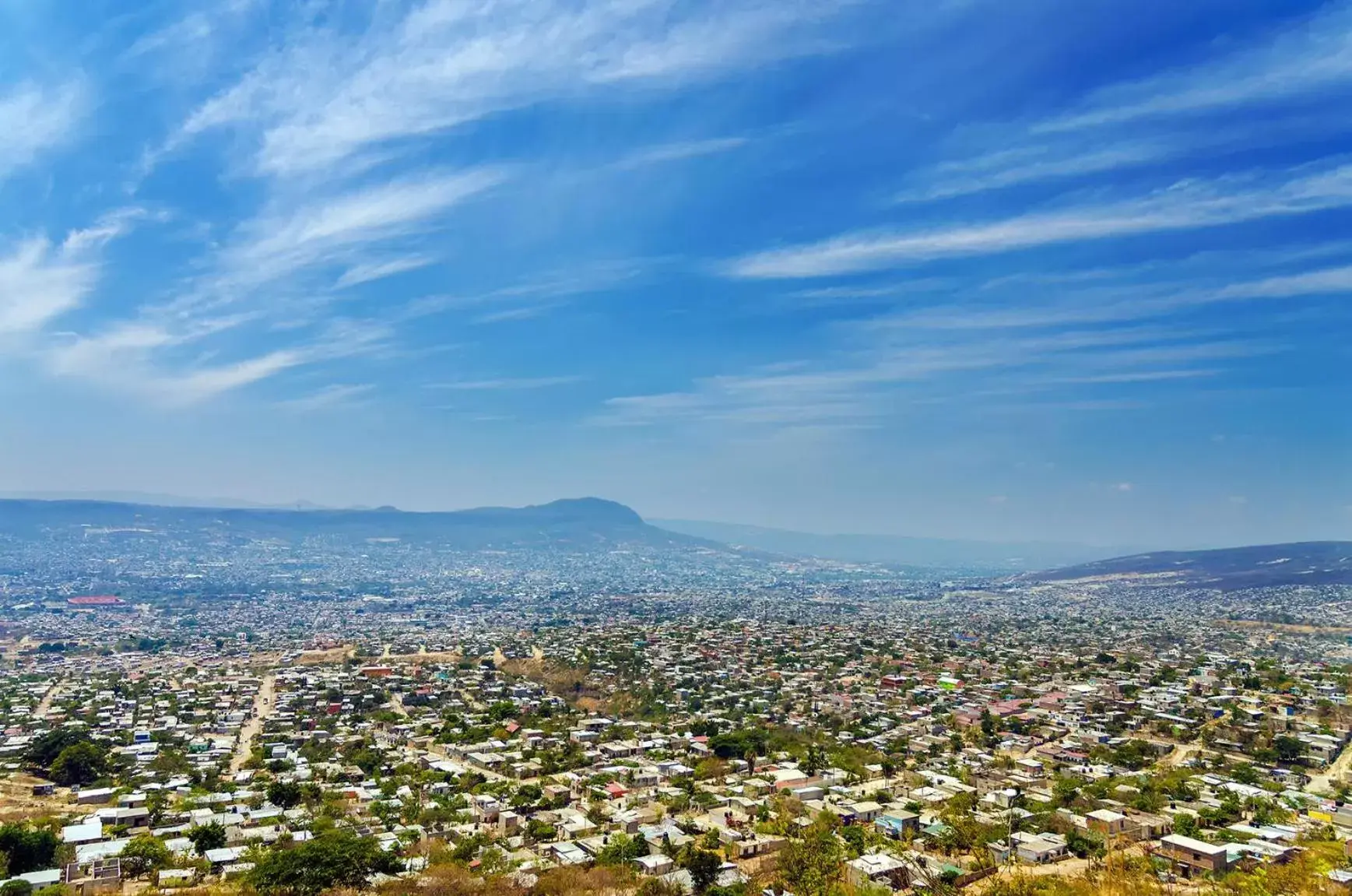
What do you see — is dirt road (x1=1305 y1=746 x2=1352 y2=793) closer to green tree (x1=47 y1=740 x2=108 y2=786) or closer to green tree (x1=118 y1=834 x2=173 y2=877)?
green tree (x1=118 y1=834 x2=173 y2=877)

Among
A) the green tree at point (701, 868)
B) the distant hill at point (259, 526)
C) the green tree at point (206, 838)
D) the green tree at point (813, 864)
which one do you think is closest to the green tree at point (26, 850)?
the green tree at point (206, 838)

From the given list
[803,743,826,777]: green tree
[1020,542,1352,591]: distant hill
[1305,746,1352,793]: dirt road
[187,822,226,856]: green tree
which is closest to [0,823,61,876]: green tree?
[187,822,226,856]: green tree

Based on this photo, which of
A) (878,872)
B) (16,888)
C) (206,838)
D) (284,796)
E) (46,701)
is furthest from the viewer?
(46,701)

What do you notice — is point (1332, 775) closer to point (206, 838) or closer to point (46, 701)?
point (206, 838)

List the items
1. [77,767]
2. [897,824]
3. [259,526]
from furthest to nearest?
[259,526], [77,767], [897,824]

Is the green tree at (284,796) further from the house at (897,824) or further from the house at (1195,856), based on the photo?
the house at (1195,856)

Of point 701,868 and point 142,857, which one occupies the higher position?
point 701,868

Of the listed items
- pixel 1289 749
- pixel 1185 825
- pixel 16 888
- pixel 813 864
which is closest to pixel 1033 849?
pixel 1185 825
